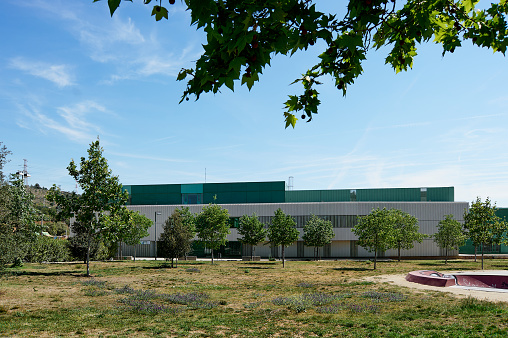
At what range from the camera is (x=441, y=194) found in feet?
229

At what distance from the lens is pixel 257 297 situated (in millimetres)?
20562

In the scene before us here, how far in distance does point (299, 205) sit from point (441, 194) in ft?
83.4

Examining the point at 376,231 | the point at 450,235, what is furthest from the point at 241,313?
the point at 450,235

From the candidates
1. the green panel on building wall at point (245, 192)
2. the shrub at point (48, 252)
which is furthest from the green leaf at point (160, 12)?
the green panel on building wall at point (245, 192)

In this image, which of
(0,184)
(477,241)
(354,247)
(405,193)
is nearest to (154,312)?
(0,184)

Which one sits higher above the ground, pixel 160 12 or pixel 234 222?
pixel 160 12

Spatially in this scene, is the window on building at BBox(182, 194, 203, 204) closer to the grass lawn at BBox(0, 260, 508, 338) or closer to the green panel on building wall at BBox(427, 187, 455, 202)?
the green panel on building wall at BBox(427, 187, 455, 202)

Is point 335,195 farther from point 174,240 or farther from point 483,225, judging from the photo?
point 174,240

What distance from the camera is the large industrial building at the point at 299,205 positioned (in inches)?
2628

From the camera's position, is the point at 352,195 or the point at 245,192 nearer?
the point at 352,195

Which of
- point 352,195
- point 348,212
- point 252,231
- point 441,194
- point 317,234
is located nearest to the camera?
point 252,231

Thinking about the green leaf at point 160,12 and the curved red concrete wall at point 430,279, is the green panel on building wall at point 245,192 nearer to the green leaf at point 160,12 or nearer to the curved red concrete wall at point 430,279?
the curved red concrete wall at point 430,279

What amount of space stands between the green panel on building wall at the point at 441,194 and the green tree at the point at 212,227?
40.1 metres

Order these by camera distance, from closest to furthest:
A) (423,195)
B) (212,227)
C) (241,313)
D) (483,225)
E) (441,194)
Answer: (241,313)
(483,225)
(212,227)
(441,194)
(423,195)
